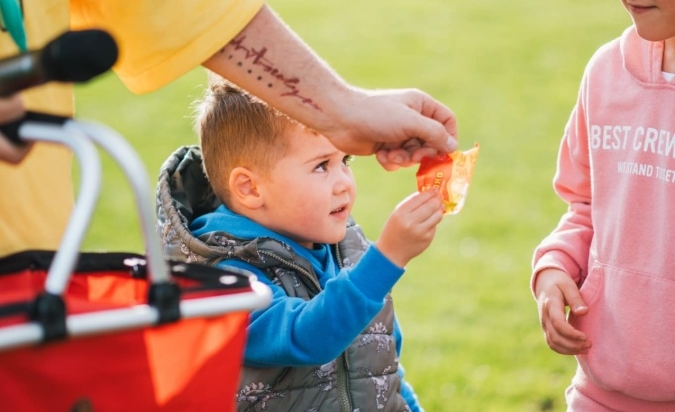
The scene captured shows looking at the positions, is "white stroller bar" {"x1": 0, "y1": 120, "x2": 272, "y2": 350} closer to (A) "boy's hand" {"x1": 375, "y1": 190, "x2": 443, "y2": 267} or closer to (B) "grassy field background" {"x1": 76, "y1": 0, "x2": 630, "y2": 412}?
(A) "boy's hand" {"x1": 375, "y1": 190, "x2": 443, "y2": 267}

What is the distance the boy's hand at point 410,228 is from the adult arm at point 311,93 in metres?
0.16

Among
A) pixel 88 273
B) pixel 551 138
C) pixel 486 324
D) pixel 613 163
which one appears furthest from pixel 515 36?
pixel 88 273

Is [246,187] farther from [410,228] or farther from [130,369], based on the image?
[130,369]

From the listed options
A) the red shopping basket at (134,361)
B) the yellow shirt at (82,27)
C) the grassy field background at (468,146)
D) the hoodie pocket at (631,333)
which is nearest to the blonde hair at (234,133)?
the yellow shirt at (82,27)

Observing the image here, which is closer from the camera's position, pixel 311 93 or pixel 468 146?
pixel 311 93

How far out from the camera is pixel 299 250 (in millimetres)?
3076

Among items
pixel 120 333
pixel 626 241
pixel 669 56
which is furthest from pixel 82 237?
pixel 669 56

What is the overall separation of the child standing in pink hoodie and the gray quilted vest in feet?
1.48

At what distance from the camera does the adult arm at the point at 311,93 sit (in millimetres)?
2662

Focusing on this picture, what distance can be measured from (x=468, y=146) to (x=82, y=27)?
6.39 m

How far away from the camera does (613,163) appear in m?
2.91

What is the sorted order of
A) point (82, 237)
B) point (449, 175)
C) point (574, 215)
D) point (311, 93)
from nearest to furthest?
point (82, 237) < point (311, 93) < point (449, 175) < point (574, 215)

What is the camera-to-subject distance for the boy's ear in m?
3.12

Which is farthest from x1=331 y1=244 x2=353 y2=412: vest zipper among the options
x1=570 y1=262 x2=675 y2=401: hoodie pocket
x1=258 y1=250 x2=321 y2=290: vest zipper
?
x1=570 y1=262 x2=675 y2=401: hoodie pocket
